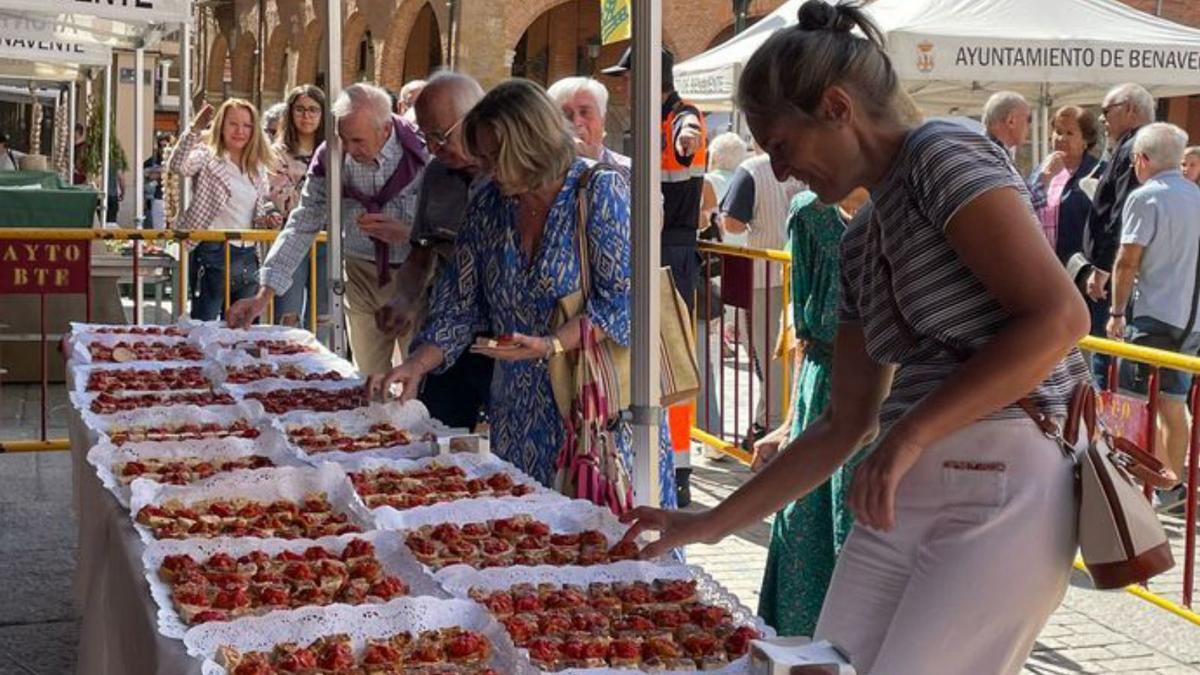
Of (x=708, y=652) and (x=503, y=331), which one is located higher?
(x=503, y=331)

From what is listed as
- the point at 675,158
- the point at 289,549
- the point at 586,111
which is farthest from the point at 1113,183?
the point at 289,549

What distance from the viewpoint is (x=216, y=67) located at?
5100 centimetres

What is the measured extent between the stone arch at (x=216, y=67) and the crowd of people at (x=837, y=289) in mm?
41403

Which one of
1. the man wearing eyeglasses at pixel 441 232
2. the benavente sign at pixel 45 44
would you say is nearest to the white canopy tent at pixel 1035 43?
the man wearing eyeglasses at pixel 441 232

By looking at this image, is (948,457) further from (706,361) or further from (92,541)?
(706,361)

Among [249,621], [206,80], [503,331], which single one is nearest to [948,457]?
[249,621]

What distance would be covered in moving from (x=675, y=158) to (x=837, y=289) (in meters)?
3.89

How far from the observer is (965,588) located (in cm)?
257

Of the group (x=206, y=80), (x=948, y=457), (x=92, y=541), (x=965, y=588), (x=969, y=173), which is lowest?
(x=92, y=541)

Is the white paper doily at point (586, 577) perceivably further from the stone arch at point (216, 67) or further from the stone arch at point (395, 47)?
the stone arch at point (216, 67)

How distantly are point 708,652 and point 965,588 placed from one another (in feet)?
1.58

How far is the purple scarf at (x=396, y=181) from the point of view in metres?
6.76

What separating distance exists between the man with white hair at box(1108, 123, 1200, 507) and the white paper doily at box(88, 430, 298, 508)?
17.6 feet

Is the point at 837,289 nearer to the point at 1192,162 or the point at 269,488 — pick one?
the point at 269,488
